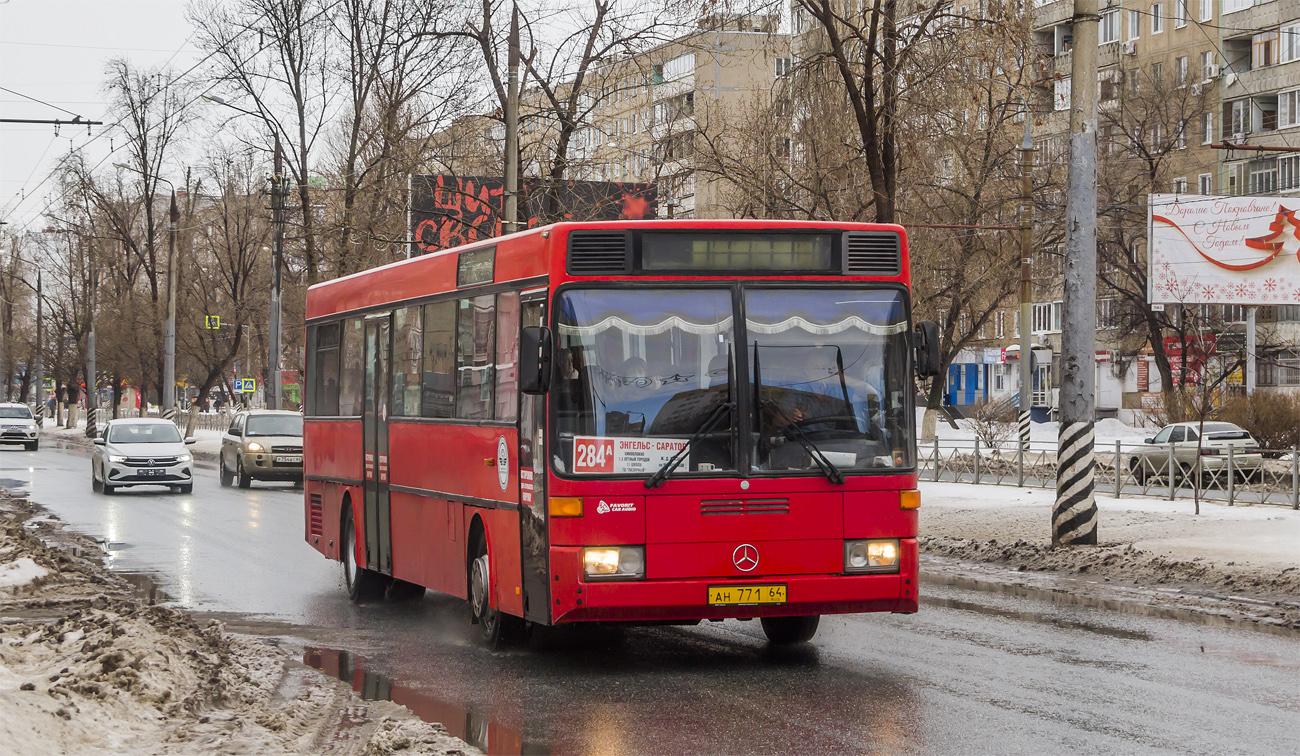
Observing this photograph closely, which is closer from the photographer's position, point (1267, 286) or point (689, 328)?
point (689, 328)

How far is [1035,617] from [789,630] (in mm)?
2730

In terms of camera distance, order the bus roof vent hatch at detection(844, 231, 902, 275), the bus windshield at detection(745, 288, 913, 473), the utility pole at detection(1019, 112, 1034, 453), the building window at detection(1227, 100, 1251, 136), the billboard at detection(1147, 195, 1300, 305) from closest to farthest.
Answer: the bus windshield at detection(745, 288, 913, 473) → the bus roof vent hatch at detection(844, 231, 902, 275) → the billboard at detection(1147, 195, 1300, 305) → the utility pole at detection(1019, 112, 1034, 453) → the building window at detection(1227, 100, 1251, 136)

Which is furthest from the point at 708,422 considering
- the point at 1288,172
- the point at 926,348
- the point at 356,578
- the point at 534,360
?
the point at 1288,172

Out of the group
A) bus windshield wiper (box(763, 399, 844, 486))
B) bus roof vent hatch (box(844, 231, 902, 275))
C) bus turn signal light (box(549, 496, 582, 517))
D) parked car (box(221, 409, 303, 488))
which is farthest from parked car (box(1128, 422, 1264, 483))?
parked car (box(221, 409, 303, 488))

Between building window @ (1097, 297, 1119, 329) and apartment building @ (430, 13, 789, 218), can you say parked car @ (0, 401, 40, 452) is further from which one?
building window @ (1097, 297, 1119, 329)

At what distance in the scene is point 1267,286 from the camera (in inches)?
1242

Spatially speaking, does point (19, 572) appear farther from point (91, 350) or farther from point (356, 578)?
point (91, 350)

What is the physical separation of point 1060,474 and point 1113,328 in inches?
2118

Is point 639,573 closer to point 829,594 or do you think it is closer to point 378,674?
point 829,594

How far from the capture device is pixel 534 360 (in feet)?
31.1

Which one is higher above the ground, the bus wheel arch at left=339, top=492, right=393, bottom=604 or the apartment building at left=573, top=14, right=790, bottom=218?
the apartment building at left=573, top=14, right=790, bottom=218

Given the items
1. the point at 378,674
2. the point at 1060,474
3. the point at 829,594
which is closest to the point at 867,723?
the point at 829,594

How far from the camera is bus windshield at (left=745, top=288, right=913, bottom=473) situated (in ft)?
32.0

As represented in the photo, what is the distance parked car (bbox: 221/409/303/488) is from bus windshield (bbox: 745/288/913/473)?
25.9 m
